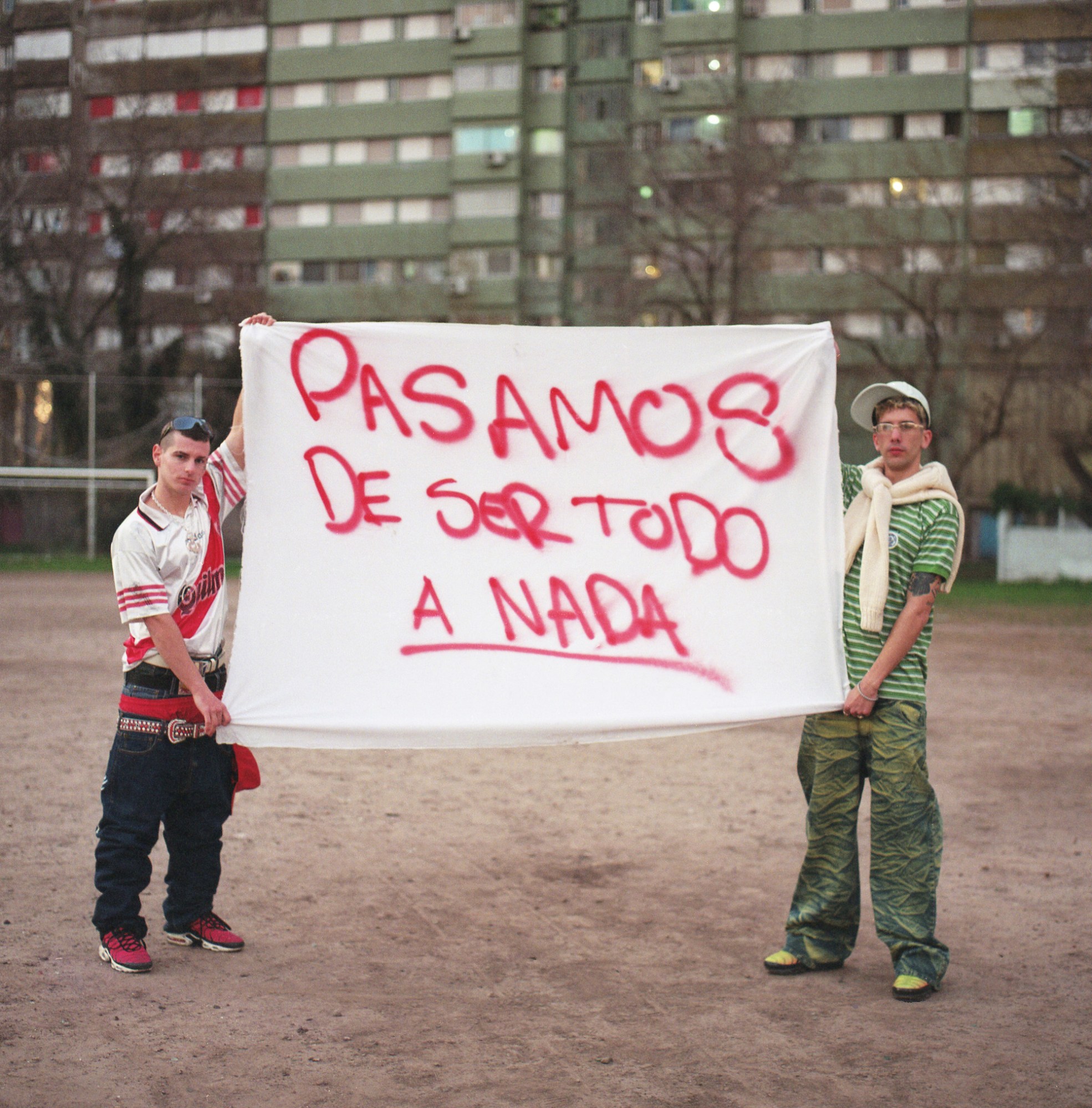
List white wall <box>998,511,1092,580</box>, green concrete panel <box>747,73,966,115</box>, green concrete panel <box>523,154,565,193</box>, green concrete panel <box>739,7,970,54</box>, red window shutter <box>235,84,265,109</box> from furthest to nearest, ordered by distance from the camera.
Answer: red window shutter <box>235,84,265,109</box> < green concrete panel <box>523,154,565,193</box> < green concrete panel <box>747,73,966,115</box> < green concrete panel <box>739,7,970,54</box> < white wall <box>998,511,1092,580</box>

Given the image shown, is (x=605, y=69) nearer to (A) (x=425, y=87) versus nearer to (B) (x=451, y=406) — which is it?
(A) (x=425, y=87)

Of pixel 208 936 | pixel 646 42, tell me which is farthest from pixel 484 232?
pixel 208 936

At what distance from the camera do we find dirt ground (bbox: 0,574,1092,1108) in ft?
12.2

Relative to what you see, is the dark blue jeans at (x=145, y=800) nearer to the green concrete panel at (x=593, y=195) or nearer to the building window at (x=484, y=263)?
the green concrete panel at (x=593, y=195)

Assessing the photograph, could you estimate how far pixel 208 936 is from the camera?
4.77 meters

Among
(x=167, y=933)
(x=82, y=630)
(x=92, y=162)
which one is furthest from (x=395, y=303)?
(x=167, y=933)

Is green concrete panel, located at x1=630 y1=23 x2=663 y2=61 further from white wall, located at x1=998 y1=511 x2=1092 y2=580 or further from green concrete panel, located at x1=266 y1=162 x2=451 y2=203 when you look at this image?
white wall, located at x1=998 y1=511 x2=1092 y2=580

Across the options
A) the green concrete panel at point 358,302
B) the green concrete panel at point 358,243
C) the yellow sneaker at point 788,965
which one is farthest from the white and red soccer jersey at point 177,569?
the green concrete panel at point 358,243

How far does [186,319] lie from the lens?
168 feet

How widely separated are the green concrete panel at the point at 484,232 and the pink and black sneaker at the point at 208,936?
47.8m

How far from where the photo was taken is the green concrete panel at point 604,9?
5100cm

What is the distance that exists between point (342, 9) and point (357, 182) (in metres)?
6.63

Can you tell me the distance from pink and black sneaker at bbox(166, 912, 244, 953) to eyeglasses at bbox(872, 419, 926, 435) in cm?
281

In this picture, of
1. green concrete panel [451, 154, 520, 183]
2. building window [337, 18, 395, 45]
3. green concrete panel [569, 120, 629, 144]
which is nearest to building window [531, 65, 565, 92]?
green concrete panel [569, 120, 629, 144]
